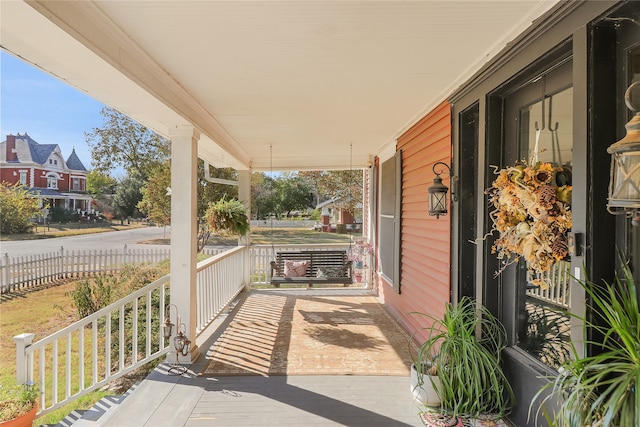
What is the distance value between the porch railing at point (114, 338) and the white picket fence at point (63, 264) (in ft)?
5.10

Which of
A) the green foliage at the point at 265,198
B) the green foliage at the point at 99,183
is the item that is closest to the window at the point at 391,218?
the green foliage at the point at 99,183

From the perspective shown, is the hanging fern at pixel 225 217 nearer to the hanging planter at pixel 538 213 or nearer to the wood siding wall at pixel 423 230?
the wood siding wall at pixel 423 230

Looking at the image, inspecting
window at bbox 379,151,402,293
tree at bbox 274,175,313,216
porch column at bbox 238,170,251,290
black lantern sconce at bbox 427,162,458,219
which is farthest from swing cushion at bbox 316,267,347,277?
tree at bbox 274,175,313,216

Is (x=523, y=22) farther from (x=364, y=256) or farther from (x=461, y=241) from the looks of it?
(x=364, y=256)

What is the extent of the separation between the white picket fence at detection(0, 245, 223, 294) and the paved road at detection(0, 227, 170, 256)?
0.23 meters

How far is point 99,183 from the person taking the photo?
12648mm

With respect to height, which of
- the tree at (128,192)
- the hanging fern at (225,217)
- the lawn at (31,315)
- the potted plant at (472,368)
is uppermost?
the tree at (128,192)

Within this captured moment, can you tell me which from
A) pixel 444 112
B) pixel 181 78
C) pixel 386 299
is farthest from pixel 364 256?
pixel 181 78

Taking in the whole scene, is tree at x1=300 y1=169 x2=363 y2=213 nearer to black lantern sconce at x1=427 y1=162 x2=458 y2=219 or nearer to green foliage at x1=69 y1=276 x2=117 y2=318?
green foliage at x1=69 y1=276 x2=117 y2=318

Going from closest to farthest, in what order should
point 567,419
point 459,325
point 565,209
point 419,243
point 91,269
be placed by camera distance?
point 567,419 < point 565,209 < point 459,325 < point 419,243 < point 91,269

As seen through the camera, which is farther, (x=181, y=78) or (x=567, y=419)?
(x=181, y=78)

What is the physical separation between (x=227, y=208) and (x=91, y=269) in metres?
6.03

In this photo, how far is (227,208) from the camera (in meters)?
4.91

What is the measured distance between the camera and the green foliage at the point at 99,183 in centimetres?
1255
